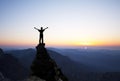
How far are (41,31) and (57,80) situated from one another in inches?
391

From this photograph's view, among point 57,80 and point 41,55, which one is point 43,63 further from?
point 57,80

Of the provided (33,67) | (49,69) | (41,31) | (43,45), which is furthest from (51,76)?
(41,31)

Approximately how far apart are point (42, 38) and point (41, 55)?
3.23 metres

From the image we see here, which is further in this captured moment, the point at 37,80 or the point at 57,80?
the point at 57,80

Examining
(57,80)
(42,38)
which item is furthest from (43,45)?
(57,80)

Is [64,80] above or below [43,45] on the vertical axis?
below

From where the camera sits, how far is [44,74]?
3048 cm

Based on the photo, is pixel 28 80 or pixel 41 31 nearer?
pixel 28 80

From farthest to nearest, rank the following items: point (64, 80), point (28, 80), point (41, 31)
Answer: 1. point (64, 80)
2. point (41, 31)
3. point (28, 80)

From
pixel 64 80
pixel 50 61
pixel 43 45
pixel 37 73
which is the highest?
pixel 43 45

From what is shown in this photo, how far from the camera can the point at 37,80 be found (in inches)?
925

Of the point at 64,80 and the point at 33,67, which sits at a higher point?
the point at 33,67

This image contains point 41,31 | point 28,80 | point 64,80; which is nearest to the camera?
point 28,80

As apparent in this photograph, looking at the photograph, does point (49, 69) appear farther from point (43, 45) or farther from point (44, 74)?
point (43, 45)
